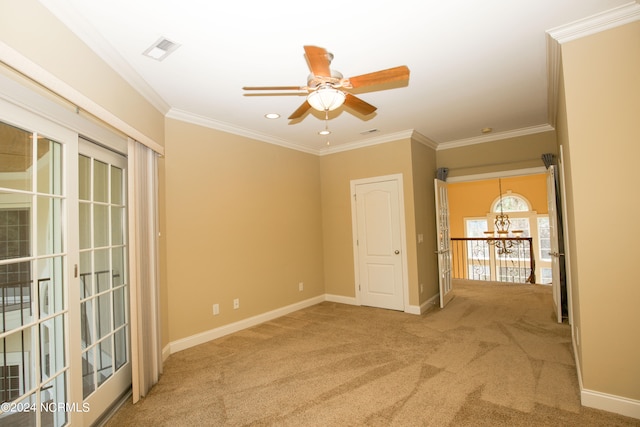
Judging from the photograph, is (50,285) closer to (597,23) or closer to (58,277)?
(58,277)

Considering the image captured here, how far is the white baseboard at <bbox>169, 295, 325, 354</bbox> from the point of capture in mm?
3684

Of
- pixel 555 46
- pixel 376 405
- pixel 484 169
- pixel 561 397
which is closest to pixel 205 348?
pixel 376 405

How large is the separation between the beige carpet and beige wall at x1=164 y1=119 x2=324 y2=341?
1.63 ft

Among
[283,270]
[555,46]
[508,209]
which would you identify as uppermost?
[555,46]

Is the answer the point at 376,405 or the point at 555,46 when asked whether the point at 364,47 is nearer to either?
the point at 555,46

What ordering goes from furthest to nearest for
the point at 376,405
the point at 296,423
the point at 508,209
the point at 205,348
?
the point at 508,209, the point at 205,348, the point at 376,405, the point at 296,423

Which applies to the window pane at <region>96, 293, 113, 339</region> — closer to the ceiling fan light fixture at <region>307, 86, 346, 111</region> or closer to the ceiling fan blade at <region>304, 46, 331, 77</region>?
the ceiling fan light fixture at <region>307, 86, 346, 111</region>

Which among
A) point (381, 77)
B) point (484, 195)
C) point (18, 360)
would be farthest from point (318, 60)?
point (484, 195)

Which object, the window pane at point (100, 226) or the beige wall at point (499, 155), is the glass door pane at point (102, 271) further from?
the beige wall at point (499, 155)

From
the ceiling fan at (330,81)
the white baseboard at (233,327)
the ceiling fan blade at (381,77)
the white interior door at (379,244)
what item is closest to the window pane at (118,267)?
the white baseboard at (233,327)

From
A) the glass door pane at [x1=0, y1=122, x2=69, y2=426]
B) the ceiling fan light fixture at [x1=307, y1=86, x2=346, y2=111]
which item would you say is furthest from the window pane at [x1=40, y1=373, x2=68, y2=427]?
the ceiling fan light fixture at [x1=307, y1=86, x2=346, y2=111]

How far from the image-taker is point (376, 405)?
250cm

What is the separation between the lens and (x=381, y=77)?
6.99 ft

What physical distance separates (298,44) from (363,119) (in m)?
1.95
